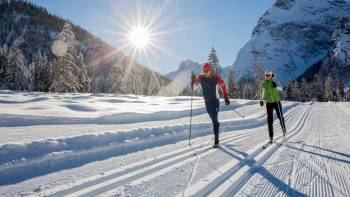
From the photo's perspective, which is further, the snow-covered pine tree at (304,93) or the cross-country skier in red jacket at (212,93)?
the snow-covered pine tree at (304,93)

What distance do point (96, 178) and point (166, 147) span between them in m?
3.16

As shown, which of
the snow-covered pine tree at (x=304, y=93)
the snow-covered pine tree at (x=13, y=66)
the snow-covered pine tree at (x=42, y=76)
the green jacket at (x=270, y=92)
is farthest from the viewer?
the snow-covered pine tree at (x=304, y=93)

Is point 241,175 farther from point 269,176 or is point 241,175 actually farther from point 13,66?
point 13,66

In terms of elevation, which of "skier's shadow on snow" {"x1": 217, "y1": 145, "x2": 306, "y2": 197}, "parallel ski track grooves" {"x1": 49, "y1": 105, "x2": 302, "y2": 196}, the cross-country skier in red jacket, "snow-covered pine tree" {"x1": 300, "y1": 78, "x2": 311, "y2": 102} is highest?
"snow-covered pine tree" {"x1": 300, "y1": 78, "x2": 311, "y2": 102}

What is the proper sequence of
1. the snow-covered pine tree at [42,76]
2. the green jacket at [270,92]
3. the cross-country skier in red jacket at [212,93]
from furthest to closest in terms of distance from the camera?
the snow-covered pine tree at [42,76]
the green jacket at [270,92]
the cross-country skier in red jacket at [212,93]

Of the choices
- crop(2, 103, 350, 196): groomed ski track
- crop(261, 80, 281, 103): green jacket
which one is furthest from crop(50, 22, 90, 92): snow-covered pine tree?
crop(2, 103, 350, 196): groomed ski track

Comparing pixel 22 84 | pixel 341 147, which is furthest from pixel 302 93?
pixel 341 147

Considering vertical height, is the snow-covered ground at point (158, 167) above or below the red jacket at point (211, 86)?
below

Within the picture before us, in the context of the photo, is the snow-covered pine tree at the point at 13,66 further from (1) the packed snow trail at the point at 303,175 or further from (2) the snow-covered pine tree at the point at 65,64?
(1) the packed snow trail at the point at 303,175

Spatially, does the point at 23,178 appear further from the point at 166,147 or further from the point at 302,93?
the point at 302,93

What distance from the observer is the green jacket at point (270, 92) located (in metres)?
9.64

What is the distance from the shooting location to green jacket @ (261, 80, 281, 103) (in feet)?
31.6

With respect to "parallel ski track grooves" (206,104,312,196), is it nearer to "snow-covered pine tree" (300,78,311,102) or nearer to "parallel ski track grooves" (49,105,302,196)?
"parallel ski track grooves" (49,105,302,196)

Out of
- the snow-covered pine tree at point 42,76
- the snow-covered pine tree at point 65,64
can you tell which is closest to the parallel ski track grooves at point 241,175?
the snow-covered pine tree at point 65,64
